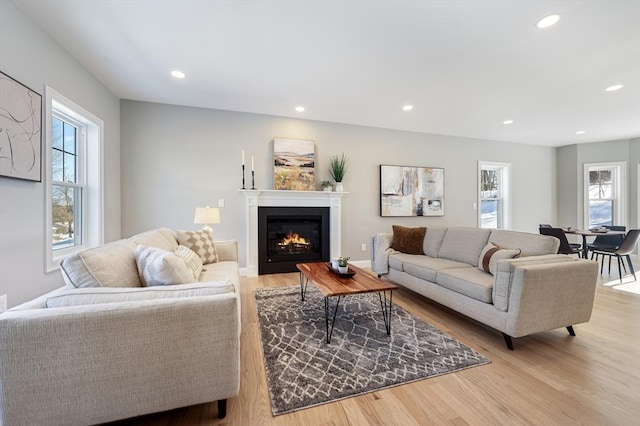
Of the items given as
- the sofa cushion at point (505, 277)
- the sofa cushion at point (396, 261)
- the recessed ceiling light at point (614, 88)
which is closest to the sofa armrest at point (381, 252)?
the sofa cushion at point (396, 261)

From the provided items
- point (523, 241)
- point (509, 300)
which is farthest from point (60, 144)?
point (523, 241)

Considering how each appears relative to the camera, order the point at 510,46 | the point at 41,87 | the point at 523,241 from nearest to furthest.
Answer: the point at 41,87 → the point at 510,46 → the point at 523,241

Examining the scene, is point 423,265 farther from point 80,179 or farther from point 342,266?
point 80,179

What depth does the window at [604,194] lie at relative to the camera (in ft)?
18.9

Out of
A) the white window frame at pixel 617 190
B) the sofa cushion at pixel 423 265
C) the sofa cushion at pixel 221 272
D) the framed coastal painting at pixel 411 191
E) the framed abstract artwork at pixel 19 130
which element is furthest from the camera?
the white window frame at pixel 617 190

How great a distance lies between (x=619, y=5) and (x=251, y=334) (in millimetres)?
3839

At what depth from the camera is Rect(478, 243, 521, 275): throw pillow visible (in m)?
2.38

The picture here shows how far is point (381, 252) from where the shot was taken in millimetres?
3648

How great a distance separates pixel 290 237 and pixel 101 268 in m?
3.10

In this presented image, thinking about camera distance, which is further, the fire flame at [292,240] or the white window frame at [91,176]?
the fire flame at [292,240]

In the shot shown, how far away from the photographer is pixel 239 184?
4.17m

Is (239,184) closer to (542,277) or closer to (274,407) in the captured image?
(274,407)

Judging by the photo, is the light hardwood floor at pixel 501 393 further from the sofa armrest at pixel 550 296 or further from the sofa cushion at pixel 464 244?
the sofa cushion at pixel 464 244

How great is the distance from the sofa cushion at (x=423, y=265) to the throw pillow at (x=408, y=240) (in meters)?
0.18
